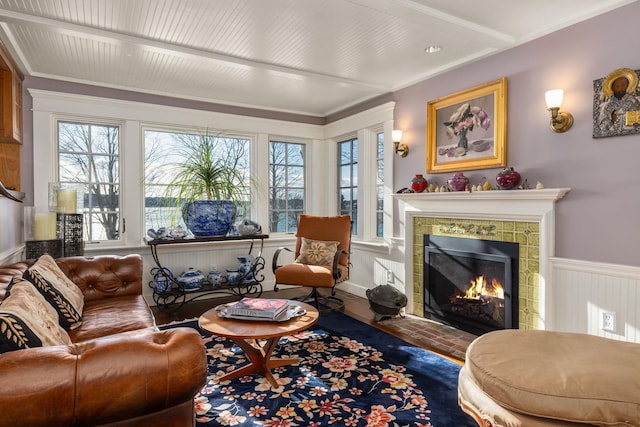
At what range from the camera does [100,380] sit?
1.04m

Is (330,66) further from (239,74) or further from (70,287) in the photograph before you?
(70,287)

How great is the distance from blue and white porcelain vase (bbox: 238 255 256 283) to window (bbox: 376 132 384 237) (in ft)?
5.29

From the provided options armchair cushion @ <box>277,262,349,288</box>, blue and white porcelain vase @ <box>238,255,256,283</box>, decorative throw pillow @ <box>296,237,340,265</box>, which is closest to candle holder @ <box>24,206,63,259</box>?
blue and white porcelain vase @ <box>238,255,256,283</box>

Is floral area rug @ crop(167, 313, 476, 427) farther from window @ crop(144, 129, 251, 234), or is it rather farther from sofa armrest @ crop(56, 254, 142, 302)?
window @ crop(144, 129, 251, 234)

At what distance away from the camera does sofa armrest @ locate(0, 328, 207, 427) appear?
973mm

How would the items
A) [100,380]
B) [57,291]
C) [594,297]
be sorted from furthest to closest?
[594,297], [57,291], [100,380]

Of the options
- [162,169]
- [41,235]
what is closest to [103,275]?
[41,235]

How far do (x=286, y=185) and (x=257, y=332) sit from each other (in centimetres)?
324

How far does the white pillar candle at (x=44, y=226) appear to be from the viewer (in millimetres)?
3352

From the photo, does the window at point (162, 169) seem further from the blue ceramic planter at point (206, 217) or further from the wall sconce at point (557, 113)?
the wall sconce at point (557, 113)

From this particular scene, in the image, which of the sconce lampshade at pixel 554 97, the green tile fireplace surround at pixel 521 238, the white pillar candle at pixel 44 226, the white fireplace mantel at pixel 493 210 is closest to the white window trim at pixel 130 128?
the white pillar candle at pixel 44 226

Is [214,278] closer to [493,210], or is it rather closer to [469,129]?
[493,210]

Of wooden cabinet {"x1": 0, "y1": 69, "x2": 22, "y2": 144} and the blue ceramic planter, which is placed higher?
wooden cabinet {"x1": 0, "y1": 69, "x2": 22, "y2": 144}

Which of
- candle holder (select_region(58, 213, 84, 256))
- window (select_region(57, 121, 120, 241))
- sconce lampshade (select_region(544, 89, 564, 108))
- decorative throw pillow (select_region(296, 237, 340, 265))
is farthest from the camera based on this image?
decorative throw pillow (select_region(296, 237, 340, 265))
